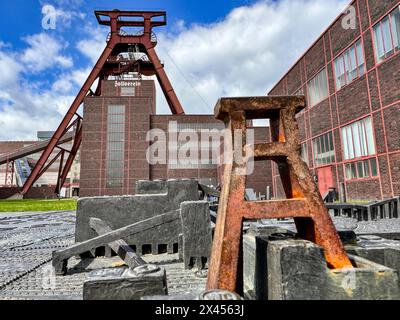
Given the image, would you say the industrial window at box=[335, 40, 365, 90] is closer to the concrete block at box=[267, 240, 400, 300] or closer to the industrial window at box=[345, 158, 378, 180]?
the industrial window at box=[345, 158, 378, 180]

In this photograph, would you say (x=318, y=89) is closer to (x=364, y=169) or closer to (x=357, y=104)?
(x=357, y=104)

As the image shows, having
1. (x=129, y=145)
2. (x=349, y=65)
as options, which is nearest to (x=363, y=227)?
(x=349, y=65)

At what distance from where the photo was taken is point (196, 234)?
334cm

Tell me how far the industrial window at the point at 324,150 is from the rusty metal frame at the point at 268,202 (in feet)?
51.6

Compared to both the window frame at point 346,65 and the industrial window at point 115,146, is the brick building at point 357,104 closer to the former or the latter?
the window frame at point 346,65

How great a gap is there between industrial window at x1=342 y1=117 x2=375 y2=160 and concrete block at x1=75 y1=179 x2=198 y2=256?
1185cm

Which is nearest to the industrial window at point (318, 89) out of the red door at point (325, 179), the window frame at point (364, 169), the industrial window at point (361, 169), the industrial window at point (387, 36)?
the industrial window at point (387, 36)

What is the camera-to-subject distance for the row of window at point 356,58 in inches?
437

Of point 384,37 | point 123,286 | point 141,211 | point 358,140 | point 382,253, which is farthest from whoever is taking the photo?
point 358,140

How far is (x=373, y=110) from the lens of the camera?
1226 cm

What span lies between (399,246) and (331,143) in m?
15.4

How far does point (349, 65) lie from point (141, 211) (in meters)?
14.4
